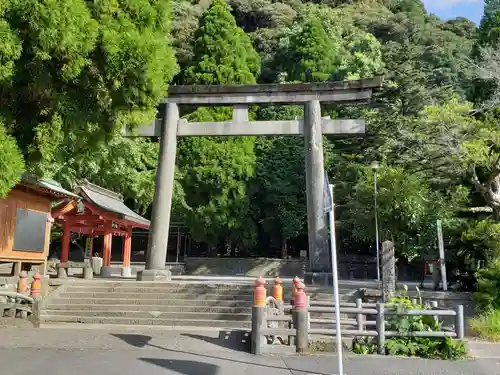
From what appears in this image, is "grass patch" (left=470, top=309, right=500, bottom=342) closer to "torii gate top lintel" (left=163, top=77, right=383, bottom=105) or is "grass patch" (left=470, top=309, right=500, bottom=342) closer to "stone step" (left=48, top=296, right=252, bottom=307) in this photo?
"stone step" (left=48, top=296, right=252, bottom=307)

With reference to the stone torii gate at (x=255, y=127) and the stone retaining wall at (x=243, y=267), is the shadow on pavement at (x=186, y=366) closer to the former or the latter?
the stone torii gate at (x=255, y=127)

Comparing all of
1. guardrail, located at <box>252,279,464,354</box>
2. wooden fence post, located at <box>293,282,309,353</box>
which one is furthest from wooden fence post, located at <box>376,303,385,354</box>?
wooden fence post, located at <box>293,282,309,353</box>

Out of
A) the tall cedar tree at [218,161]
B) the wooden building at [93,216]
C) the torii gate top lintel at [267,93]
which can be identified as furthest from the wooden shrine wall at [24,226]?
the tall cedar tree at [218,161]

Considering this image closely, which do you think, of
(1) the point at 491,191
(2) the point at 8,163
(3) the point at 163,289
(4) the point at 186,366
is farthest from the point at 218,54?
(4) the point at 186,366

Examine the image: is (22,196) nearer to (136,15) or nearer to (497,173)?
(136,15)

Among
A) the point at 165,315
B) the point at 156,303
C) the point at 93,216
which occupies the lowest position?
the point at 165,315

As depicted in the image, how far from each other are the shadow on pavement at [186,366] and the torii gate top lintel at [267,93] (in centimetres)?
1074

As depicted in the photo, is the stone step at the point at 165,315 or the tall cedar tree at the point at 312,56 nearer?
the stone step at the point at 165,315

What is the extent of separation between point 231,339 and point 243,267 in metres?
21.7

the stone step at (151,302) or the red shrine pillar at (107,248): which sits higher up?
the red shrine pillar at (107,248)

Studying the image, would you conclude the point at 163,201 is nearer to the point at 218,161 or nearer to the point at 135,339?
the point at 135,339

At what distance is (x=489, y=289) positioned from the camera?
11695mm

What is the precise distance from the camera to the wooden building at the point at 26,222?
12.9 m

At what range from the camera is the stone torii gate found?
15750mm
